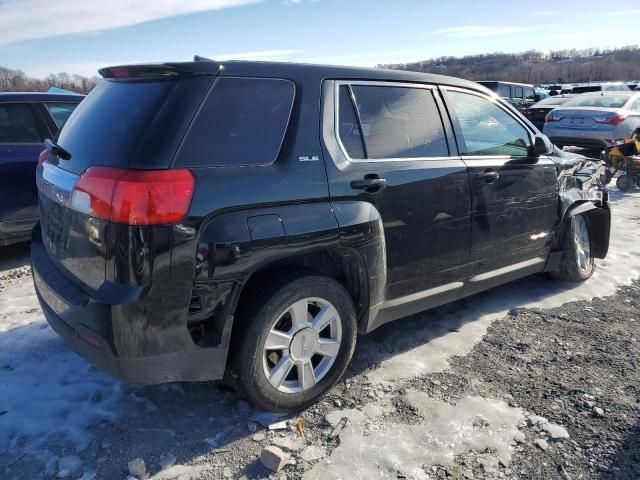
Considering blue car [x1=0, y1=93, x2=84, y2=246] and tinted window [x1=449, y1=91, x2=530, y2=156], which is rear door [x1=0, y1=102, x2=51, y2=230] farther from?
tinted window [x1=449, y1=91, x2=530, y2=156]

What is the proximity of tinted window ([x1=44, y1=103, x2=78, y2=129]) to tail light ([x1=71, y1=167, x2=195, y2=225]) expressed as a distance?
152 inches

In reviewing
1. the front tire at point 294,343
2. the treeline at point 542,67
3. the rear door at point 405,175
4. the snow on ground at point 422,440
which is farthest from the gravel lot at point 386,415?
the treeline at point 542,67

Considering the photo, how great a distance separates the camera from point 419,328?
12.9 feet

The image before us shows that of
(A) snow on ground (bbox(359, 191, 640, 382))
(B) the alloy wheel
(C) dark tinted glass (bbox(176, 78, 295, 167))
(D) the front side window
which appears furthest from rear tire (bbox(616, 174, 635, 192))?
(D) the front side window

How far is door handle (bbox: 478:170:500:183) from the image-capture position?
3.60m

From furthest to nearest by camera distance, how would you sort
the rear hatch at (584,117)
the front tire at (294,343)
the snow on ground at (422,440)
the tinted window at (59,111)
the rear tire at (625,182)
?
the rear hatch at (584,117), the rear tire at (625,182), the tinted window at (59,111), the front tire at (294,343), the snow on ground at (422,440)

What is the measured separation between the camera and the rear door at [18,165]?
202 inches

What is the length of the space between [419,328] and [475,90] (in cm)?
179

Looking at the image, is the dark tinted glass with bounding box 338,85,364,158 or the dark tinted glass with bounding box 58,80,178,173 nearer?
the dark tinted glass with bounding box 58,80,178,173

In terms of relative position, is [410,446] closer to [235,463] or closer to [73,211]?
[235,463]

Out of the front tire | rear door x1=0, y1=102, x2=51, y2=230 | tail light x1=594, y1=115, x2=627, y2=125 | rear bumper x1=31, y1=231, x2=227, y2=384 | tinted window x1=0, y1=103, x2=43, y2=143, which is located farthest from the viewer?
tail light x1=594, y1=115, x2=627, y2=125

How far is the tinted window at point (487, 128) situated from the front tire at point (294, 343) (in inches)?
60.8

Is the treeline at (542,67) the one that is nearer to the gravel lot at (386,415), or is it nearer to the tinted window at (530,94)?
the tinted window at (530,94)

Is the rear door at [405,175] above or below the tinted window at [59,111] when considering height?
below
